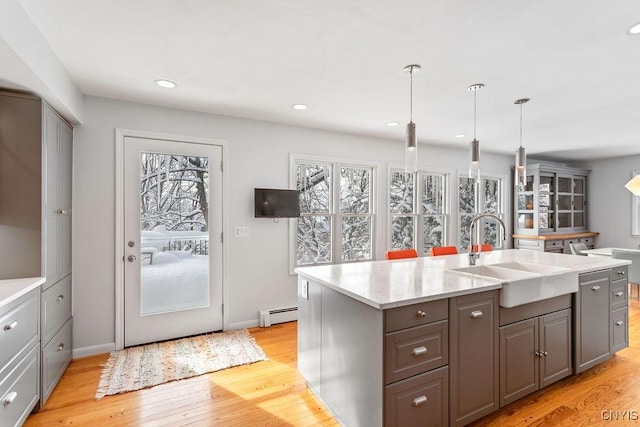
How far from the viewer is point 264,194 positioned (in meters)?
3.69

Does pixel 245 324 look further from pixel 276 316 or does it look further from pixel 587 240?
pixel 587 240

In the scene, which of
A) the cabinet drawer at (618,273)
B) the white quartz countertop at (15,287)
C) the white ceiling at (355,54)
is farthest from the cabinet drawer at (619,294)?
the white quartz countertop at (15,287)

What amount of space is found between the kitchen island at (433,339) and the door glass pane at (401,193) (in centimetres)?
228

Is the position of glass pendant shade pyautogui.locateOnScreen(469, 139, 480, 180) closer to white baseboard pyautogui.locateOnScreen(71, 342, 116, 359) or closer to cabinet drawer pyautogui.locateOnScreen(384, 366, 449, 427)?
cabinet drawer pyautogui.locateOnScreen(384, 366, 449, 427)

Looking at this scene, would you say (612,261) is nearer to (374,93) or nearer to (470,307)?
(470,307)

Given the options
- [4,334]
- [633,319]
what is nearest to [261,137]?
[4,334]

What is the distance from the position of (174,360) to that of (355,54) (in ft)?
9.63

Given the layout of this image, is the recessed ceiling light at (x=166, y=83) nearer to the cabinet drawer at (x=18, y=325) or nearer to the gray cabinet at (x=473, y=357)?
the cabinet drawer at (x=18, y=325)

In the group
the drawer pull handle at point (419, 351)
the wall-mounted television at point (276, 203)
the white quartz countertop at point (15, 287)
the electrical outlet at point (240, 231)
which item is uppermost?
the wall-mounted television at point (276, 203)

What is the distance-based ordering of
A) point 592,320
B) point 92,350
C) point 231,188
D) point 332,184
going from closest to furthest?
point 592,320, point 92,350, point 231,188, point 332,184

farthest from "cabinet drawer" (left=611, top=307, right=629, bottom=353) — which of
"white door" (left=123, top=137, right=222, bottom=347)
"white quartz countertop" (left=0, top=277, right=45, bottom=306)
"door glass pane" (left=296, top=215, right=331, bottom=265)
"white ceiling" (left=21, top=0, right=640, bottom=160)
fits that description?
"white quartz countertop" (left=0, top=277, right=45, bottom=306)

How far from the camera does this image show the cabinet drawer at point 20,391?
172 centimetres

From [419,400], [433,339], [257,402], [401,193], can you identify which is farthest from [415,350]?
[401,193]

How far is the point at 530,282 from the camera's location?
6.95 ft
